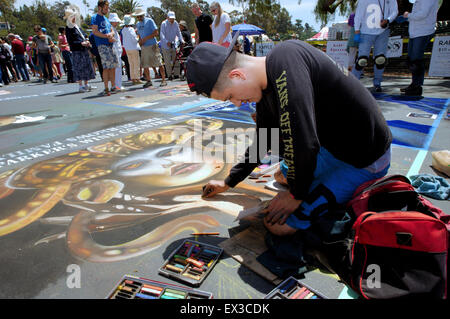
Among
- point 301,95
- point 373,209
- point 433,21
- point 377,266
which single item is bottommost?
point 377,266

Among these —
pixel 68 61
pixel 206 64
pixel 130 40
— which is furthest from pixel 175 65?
pixel 206 64

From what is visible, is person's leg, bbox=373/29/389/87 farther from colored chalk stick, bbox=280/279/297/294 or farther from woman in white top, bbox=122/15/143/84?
woman in white top, bbox=122/15/143/84

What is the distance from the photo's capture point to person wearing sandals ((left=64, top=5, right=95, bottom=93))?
640 centimetres

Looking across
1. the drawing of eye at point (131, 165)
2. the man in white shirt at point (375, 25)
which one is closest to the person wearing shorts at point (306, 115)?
the drawing of eye at point (131, 165)

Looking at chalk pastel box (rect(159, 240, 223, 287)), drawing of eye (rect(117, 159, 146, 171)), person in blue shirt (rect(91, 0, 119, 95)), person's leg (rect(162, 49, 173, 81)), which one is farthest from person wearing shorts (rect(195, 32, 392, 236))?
person's leg (rect(162, 49, 173, 81))

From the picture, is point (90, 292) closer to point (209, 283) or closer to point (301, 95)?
point (209, 283)

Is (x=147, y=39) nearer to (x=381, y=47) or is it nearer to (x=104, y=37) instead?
(x=104, y=37)

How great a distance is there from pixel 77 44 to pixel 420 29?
712cm

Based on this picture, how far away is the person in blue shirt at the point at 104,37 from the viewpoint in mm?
6023

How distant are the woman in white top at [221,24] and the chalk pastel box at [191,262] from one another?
5.31 meters

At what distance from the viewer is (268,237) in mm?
1679

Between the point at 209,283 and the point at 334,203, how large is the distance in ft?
2.72

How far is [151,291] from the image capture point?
1321 mm
